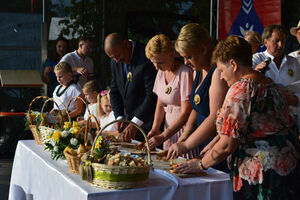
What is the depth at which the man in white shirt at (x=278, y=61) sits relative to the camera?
3.27 meters

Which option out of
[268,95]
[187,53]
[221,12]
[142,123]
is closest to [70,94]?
[142,123]

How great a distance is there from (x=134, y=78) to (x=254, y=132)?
68.7 inches

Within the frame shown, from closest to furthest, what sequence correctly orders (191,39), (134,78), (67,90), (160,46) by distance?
(191,39)
(160,46)
(134,78)
(67,90)

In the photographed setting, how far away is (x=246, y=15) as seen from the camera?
527cm

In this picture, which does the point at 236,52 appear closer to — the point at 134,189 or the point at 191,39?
the point at 191,39

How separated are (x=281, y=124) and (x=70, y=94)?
3212mm

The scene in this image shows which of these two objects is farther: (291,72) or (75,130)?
(291,72)

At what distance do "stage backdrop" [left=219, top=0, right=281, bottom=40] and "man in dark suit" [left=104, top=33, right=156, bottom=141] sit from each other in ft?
6.92

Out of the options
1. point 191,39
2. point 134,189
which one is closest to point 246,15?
point 191,39

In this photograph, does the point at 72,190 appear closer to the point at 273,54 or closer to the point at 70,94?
the point at 273,54

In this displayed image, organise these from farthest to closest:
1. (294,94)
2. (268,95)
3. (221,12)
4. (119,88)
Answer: (221,12) < (119,88) < (294,94) < (268,95)

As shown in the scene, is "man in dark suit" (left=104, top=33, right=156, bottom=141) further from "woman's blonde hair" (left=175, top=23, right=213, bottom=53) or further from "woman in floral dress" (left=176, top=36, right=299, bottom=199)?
"woman in floral dress" (left=176, top=36, right=299, bottom=199)

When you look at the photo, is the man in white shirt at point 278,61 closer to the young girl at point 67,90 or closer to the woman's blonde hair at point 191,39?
the woman's blonde hair at point 191,39

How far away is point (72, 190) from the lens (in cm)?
194
